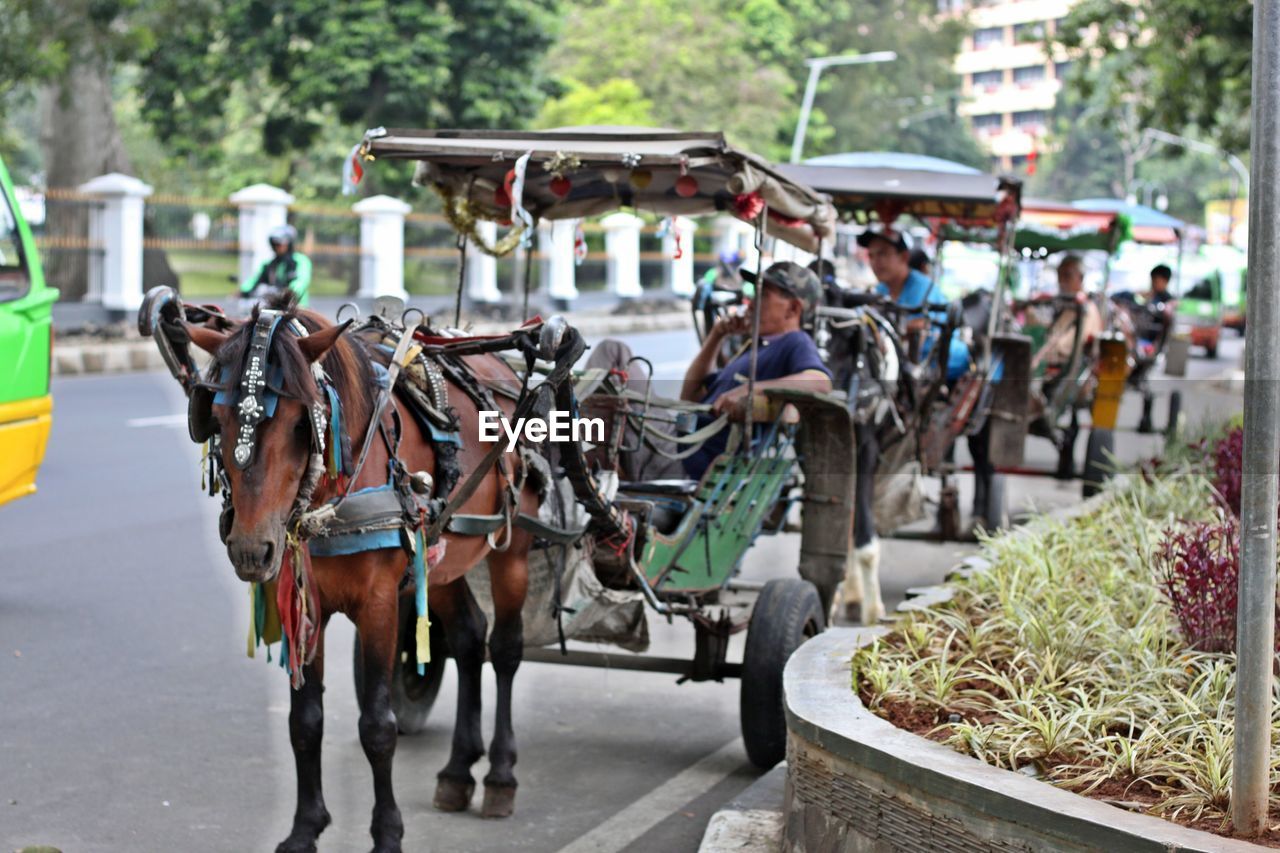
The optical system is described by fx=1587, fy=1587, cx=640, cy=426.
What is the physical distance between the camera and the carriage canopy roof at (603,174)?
6.17m

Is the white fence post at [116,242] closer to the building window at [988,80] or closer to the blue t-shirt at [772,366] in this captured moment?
the blue t-shirt at [772,366]

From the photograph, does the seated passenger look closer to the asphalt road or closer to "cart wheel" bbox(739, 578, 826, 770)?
the asphalt road

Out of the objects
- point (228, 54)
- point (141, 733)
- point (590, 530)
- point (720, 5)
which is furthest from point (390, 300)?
point (720, 5)

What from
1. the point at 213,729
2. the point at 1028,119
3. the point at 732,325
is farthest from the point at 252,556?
the point at 1028,119

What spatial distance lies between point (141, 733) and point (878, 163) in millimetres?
7151

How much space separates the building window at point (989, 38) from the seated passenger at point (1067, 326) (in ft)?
364

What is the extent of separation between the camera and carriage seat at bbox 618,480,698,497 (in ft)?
22.6

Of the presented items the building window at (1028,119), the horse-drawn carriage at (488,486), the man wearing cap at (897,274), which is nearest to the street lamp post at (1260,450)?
the horse-drawn carriage at (488,486)

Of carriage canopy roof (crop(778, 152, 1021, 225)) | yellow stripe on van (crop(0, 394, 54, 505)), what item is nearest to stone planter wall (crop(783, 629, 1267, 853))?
yellow stripe on van (crop(0, 394, 54, 505))

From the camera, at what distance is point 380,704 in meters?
4.86

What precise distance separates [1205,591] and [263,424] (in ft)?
10.1

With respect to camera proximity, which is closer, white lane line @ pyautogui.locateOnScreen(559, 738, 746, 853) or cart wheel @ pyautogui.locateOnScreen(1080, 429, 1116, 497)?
white lane line @ pyautogui.locateOnScreen(559, 738, 746, 853)

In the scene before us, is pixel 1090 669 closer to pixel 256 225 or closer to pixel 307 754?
pixel 307 754

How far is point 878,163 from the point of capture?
11.6 meters
